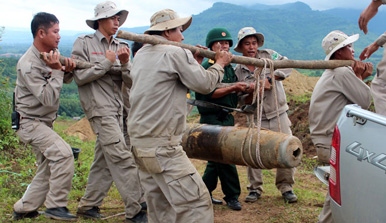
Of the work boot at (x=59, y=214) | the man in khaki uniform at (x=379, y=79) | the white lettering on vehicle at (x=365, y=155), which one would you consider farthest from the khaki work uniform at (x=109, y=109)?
the white lettering on vehicle at (x=365, y=155)

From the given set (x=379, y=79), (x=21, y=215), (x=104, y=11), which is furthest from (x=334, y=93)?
(x=21, y=215)

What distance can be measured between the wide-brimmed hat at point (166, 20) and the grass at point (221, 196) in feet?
7.71

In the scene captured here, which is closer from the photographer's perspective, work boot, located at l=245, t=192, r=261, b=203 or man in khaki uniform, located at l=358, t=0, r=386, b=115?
man in khaki uniform, located at l=358, t=0, r=386, b=115

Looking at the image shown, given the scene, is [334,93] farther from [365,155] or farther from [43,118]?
[43,118]

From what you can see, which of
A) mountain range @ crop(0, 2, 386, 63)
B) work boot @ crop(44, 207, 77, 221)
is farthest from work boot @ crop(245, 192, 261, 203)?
mountain range @ crop(0, 2, 386, 63)

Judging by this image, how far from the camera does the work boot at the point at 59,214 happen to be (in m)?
5.31

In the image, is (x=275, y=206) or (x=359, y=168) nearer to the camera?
(x=359, y=168)

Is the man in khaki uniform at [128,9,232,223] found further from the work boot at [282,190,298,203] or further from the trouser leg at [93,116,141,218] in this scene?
the work boot at [282,190,298,203]

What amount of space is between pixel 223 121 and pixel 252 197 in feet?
3.79

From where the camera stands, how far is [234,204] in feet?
19.9

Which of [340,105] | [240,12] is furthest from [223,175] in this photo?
[240,12]

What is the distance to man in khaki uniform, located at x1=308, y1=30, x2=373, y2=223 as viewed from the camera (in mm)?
4500

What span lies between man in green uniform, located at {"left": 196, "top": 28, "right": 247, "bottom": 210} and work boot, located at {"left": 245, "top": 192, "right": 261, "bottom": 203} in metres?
0.32

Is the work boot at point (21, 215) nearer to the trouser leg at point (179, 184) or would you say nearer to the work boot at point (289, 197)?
the trouser leg at point (179, 184)
